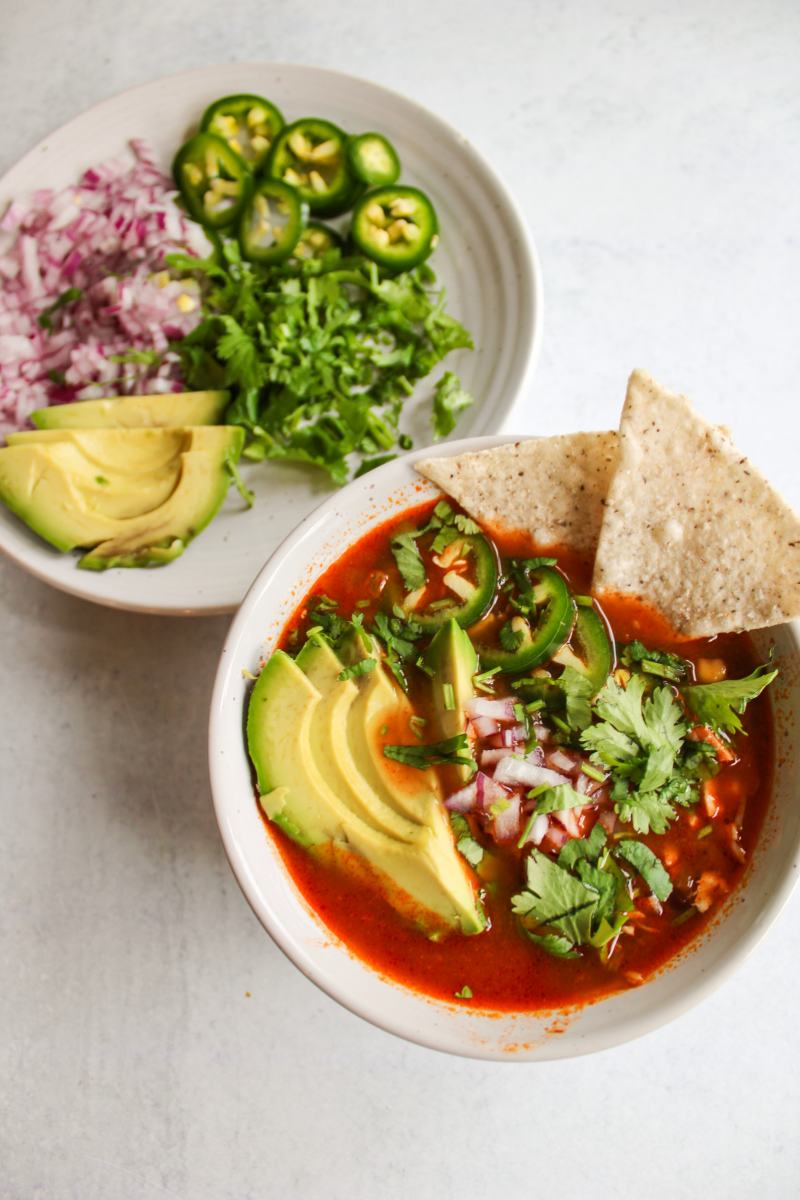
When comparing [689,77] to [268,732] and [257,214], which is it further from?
[268,732]

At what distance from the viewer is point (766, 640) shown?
2.50 metres

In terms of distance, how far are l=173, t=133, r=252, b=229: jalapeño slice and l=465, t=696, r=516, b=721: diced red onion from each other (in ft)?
5.95

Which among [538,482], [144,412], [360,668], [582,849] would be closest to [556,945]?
[582,849]

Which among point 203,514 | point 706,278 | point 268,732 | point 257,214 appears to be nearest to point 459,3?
point 257,214

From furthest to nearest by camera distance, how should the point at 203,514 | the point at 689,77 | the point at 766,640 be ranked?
the point at 689,77
the point at 203,514
the point at 766,640

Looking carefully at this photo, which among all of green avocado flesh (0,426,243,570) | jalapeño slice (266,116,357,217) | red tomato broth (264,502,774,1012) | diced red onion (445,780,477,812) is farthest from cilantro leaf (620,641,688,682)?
jalapeño slice (266,116,357,217)

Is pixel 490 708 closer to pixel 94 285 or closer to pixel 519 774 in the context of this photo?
pixel 519 774

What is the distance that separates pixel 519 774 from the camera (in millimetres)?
2443

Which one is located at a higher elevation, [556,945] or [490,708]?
[490,708]

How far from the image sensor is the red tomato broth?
2443 millimetres

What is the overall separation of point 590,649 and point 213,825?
1.26 meters

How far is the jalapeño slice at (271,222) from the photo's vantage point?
3287mm

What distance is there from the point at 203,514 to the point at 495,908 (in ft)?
4.45

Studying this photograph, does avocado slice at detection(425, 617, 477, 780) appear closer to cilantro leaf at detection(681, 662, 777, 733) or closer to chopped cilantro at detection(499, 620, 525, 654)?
chopped cilantro at detection(499, 620, 525, 654)
